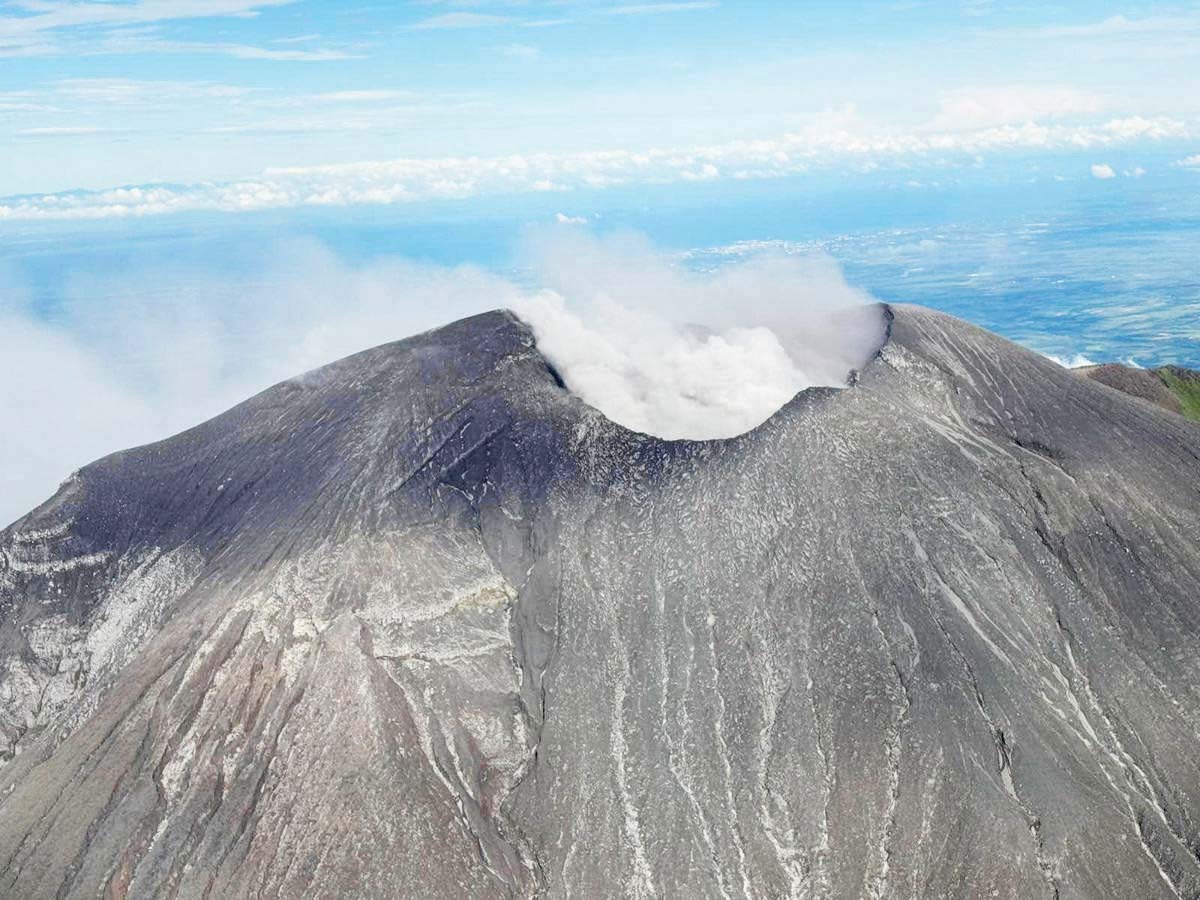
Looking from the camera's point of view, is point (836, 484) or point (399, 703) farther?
point (836, 484)

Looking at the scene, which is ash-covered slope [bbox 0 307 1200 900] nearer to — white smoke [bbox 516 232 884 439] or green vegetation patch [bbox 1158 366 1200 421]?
white smoke [bbox 516 232 884 439]

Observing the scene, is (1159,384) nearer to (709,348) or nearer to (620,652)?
(709,348)

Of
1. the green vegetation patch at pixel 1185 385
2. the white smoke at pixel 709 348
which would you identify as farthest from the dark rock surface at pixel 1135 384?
the white smoke at pixel 709 348

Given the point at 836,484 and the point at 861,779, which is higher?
the point at 836,484

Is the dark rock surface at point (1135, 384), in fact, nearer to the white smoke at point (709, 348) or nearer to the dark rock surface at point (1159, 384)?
the dark rock surface at point (1159, 384)

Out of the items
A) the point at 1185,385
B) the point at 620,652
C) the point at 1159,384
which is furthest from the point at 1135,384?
the point at 620,652

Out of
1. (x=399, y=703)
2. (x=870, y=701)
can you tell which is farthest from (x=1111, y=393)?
(x=399, y=703)

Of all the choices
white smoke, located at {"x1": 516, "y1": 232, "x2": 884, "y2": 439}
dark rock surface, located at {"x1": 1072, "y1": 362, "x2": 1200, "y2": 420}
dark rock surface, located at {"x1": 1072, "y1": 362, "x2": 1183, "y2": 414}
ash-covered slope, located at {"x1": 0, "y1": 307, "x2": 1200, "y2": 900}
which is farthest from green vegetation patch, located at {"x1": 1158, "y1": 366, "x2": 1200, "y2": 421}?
ash-covered slope, located at {"x1": 0, "y1": 307, "x2": 1200, "y2": 900}

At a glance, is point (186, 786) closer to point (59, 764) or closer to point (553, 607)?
point (59, 764)
